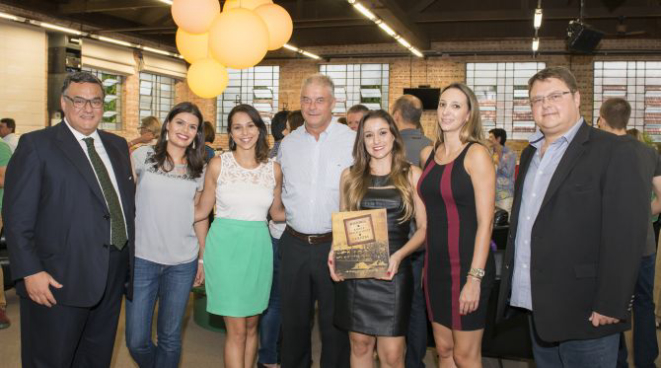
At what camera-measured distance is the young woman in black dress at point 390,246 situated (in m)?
2.95

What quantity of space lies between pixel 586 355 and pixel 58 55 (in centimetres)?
1274

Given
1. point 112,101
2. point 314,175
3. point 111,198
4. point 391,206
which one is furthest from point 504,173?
point 112,101

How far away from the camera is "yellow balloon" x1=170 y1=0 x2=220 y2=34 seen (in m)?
4.99

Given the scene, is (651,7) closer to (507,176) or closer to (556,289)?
(507,176)

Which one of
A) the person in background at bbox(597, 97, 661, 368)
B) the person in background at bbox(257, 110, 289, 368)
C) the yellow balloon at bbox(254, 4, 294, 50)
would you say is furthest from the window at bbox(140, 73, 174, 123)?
the person in background at bbox(597, 97, 661, 368)

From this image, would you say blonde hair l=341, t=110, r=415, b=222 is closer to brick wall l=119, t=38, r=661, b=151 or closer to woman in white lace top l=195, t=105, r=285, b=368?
woman in white lace top l=195, t=105, r=285, b=368

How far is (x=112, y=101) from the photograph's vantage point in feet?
49.5

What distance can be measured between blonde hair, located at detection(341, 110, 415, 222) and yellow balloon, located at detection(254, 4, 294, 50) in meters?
2.44

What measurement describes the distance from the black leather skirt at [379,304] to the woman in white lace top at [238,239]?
603mm

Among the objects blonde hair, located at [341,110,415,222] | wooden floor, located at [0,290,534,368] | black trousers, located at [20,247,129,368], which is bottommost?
wooden floor, located at [0,290,534,368]

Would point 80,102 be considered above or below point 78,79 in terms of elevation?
below

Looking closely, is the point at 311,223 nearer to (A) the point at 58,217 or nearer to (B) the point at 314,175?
(B) the point at 314,175

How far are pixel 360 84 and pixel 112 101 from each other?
696cm

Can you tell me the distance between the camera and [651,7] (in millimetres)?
12484
